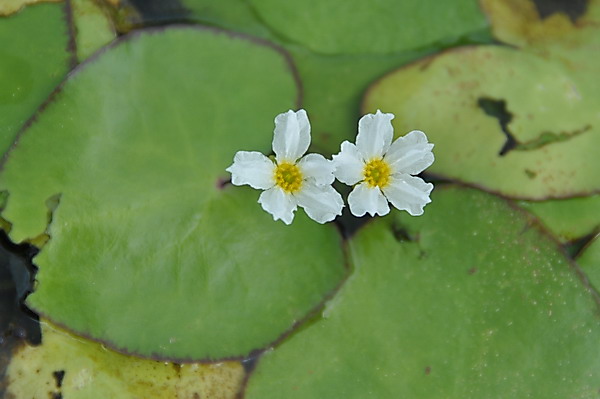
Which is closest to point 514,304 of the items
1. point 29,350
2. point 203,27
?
point 203,27

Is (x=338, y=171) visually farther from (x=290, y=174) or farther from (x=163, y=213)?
(x=163, y=213)

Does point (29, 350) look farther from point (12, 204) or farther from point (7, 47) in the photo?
point (7, 47)

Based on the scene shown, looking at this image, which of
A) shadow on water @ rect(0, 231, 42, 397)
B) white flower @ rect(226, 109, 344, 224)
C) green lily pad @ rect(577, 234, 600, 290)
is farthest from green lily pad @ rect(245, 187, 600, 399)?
shadow on water @ rect(0, 231, 42, 397)

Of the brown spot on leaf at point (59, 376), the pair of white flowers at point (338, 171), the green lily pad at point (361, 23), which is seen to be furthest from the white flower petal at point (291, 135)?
the brown spot on leaf at point (59, 376)

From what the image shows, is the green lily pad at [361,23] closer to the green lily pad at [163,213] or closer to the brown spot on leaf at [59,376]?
the green lily pad at [163,213]

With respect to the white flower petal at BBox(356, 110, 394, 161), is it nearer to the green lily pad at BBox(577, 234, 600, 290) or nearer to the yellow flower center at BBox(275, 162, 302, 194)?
the yellow flower center at BBox(275, 162, 302, 194)

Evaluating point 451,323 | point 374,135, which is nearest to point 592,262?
point 451,323
